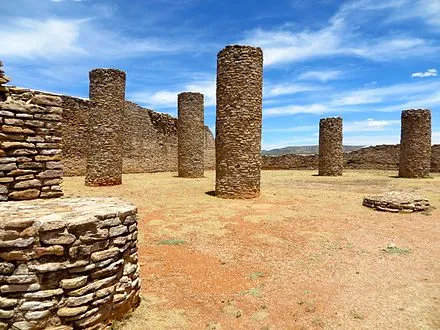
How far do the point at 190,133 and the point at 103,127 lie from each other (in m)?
6.33

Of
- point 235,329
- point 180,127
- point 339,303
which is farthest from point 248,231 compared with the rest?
point 180,127

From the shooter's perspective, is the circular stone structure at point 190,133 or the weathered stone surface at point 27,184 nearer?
the weathered stone surface at point 27,184

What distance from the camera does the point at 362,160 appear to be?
31.0 meters

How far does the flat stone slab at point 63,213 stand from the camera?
11.7ft

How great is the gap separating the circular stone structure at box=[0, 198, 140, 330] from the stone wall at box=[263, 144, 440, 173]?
28390 millimetres

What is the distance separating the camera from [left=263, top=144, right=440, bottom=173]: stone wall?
28.6 metres

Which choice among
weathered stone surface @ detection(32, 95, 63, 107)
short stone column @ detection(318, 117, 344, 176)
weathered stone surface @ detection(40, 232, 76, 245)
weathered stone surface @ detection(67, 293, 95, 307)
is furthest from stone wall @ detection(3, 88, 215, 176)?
weathered stone surface @ detection(67, 293, 95, 307)

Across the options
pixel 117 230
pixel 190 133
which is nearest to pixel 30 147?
pixel 117 230

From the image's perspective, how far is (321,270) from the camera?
6.04 meters

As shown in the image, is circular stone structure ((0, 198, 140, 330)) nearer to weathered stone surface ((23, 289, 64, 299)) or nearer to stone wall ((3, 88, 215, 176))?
weathered stone surface ((23, 289, 64, 299))

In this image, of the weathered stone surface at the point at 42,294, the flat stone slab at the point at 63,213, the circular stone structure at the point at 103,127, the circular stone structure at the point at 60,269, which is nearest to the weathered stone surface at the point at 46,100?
the flat stone slab at the point at 63,213

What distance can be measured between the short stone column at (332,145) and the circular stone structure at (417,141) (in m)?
4.13

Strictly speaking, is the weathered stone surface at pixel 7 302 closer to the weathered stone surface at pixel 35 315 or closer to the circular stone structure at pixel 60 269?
the circular stone structure at pixel 60 269

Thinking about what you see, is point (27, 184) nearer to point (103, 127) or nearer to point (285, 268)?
point (285, 268)
